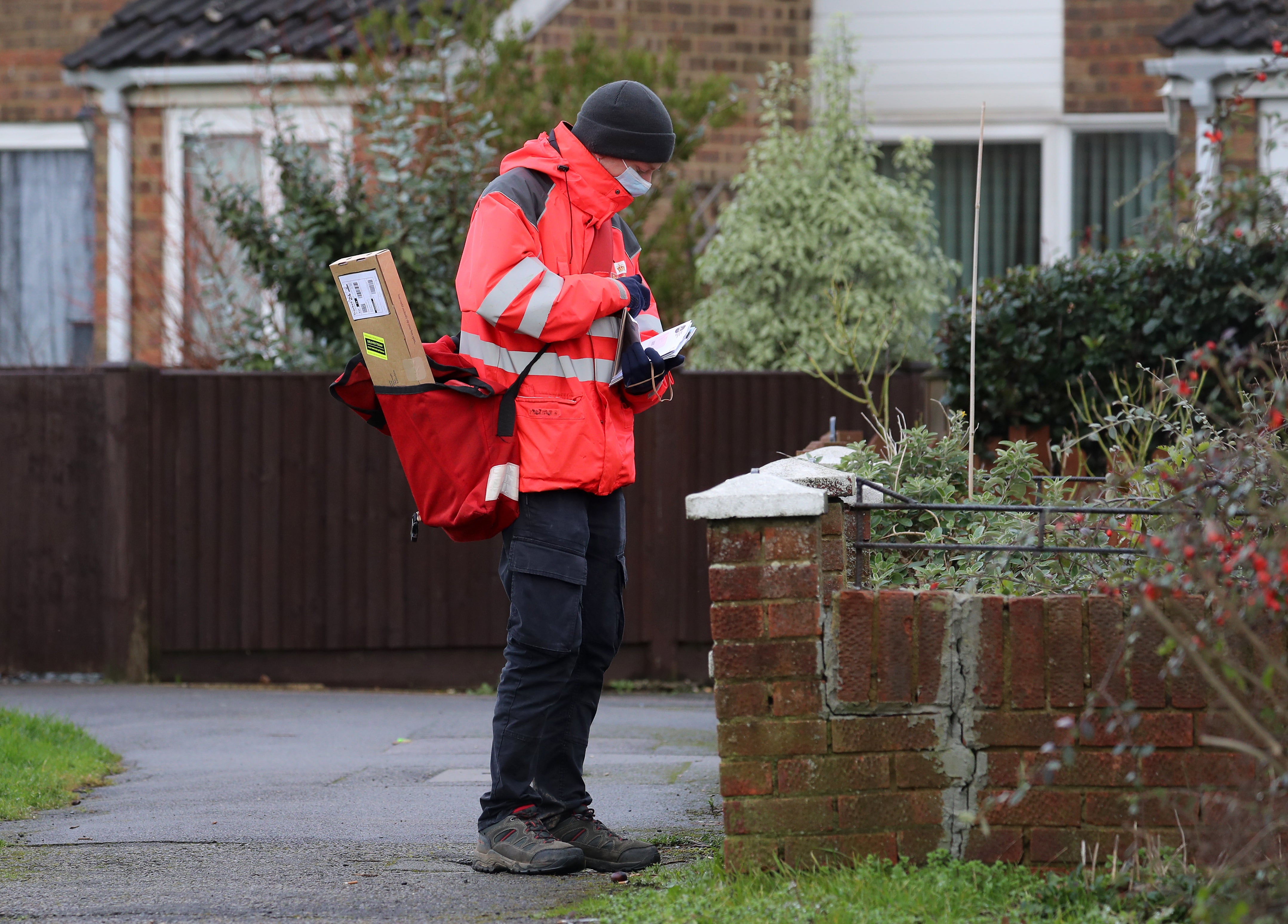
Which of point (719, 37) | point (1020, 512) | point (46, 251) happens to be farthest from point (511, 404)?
point (46, 251)

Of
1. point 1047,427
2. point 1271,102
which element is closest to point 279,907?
point 1047,427

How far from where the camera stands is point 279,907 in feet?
11.1

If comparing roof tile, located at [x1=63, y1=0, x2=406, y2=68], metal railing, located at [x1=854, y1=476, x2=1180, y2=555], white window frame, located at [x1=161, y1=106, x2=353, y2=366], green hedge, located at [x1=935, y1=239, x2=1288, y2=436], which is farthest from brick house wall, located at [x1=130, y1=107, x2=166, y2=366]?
metal railing, located at [x1=854, y1=476, x2=1180, y2=555]

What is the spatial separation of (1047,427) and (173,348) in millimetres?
6387

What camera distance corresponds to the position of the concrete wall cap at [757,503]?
11.2ft

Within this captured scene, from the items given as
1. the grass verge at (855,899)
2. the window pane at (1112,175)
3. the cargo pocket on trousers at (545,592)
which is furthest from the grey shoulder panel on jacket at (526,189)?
the window pane at (1112,175)

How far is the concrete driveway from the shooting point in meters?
3.49

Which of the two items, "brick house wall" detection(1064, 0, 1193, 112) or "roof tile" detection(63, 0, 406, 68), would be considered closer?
"roof tile" detection(63, 0, 406, 68)

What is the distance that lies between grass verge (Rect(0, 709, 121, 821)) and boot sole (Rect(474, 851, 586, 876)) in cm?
180

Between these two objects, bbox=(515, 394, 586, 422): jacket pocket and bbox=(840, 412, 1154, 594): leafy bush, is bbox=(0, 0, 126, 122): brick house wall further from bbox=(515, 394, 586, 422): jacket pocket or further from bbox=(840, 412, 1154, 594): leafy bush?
bbox=(515, 394, 586, 422): jacket pocket

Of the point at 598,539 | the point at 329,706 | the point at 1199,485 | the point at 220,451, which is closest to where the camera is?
the point at 1199,485

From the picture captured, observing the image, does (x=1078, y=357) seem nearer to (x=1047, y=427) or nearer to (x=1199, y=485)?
(x=1047, y=427)

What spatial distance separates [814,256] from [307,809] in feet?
20.2

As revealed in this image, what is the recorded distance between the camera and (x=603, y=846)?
12.5 feet
